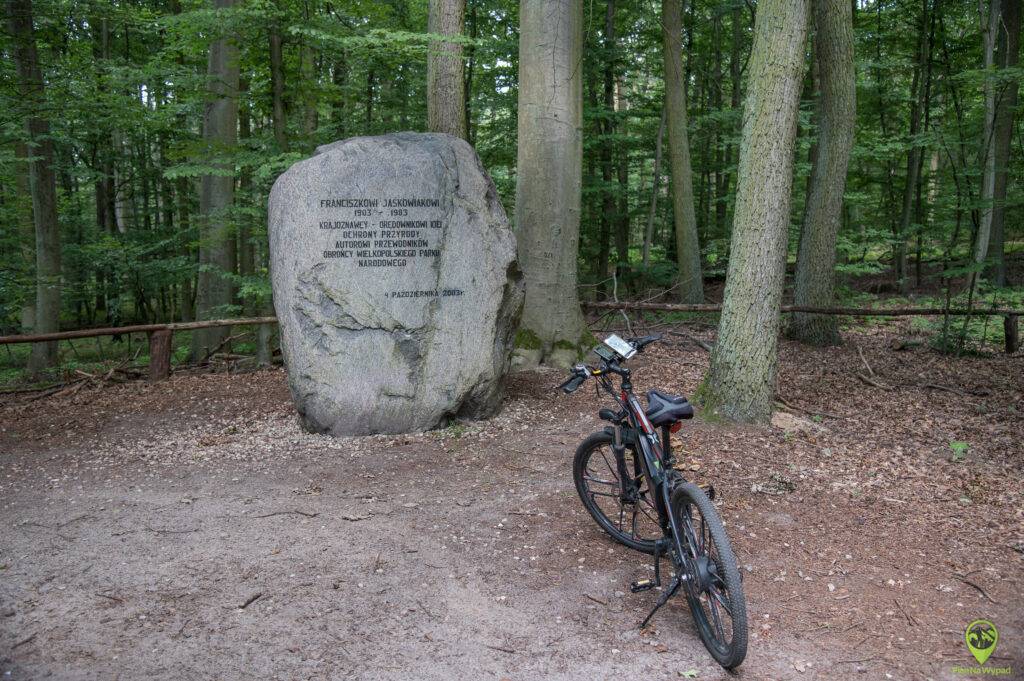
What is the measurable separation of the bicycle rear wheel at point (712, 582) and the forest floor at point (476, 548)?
0.13m

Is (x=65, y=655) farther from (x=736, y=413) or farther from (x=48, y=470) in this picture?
(x=736, y=413)

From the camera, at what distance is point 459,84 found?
28.7ft

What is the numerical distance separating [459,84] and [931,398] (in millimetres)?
6629

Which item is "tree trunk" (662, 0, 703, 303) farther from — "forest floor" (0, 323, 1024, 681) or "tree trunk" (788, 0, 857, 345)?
"forest floor" (0, 323, 1024, 681)

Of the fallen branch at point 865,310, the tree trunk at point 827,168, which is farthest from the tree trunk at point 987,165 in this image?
the tree trunk at point 827,168

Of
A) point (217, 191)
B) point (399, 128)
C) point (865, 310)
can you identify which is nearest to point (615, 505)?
point (865, 310)

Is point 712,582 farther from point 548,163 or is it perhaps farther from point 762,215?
point 548,163

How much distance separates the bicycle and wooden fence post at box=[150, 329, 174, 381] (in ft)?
22.6

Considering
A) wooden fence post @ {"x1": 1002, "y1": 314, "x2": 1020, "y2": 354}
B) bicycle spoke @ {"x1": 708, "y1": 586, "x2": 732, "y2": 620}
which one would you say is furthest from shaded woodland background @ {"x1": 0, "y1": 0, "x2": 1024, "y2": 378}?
bicycle spoke @ {"x1": 708, "y1": 586, "x2": 732, "y2": 620}

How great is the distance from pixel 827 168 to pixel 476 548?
25.4 feet

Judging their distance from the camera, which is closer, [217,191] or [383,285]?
[383,285]

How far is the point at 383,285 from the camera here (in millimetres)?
6398

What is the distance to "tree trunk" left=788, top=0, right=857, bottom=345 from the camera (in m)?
9.05

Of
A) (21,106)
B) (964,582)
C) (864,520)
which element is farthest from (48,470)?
(964,582)
